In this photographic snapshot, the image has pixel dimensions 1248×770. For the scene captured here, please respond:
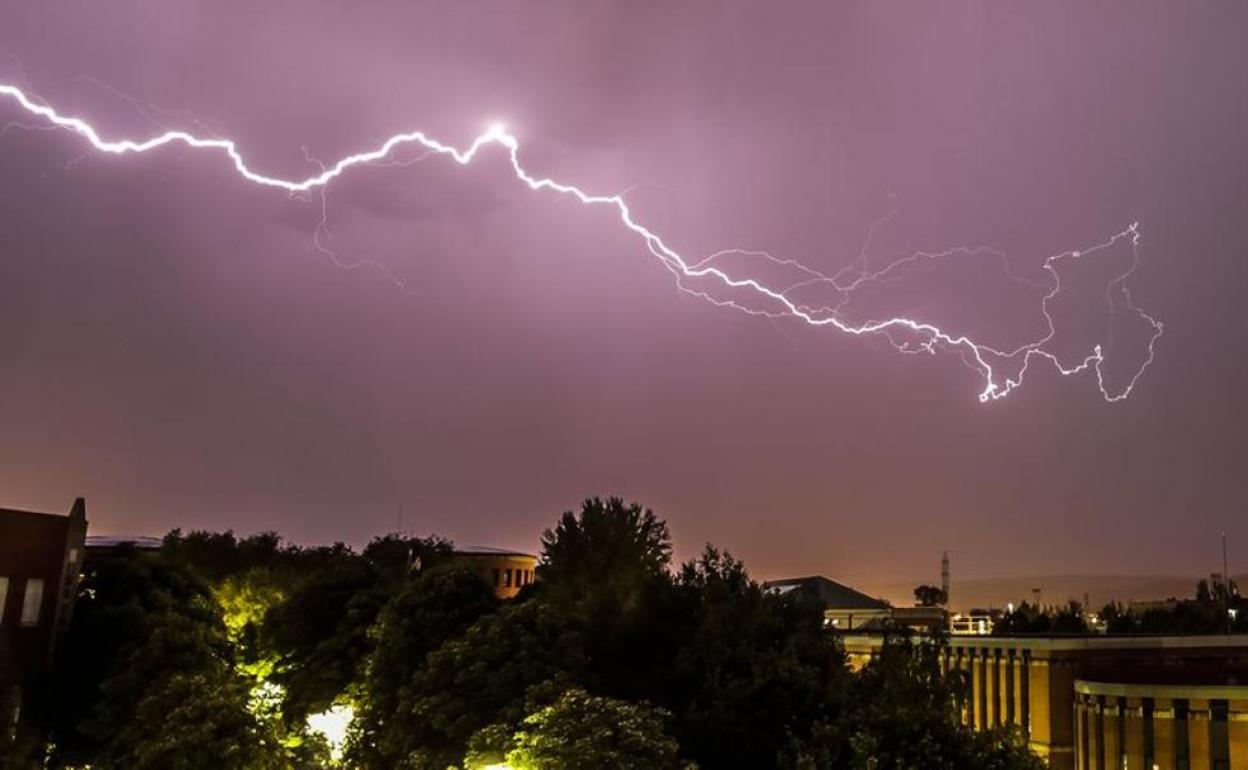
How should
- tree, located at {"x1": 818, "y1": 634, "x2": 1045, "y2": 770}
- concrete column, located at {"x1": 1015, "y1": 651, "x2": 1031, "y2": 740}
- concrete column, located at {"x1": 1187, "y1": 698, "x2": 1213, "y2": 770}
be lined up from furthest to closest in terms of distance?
1. concrete column, located at {"x1": 1015, "y1": 651, "x2": 1031, "y2": 740}
2. concrete column, located at {"x1": 1187, "y1": 698, "x2": 1213, "y2": 770}
3. tree, located at {"x1": 818, "y1": 634, "x2": 1045, "y2": 770}

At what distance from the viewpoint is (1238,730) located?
22.5 metres

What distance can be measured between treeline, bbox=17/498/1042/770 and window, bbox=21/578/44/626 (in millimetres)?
1186

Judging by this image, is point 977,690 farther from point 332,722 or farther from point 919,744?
point 919,744

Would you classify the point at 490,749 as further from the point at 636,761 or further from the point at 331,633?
the point at 331,633

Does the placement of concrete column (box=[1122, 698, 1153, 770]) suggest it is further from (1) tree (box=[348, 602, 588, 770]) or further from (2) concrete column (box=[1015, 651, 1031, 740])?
(1) tree (box=[348, 602, 588, 770])

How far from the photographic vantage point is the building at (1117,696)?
75.3 ft

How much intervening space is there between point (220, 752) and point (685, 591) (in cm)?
919

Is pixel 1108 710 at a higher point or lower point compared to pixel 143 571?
lower

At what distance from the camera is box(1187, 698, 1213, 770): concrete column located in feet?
75.3

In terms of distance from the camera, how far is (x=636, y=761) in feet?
45.8

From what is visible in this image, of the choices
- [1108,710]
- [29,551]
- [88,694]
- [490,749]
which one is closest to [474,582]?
[490,749]

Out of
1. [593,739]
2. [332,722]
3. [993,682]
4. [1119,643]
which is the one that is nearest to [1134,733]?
[1119,643]

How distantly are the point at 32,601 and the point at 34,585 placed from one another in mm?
422

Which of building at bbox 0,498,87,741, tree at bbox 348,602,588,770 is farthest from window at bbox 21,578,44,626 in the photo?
tree at bbox 348,602,588,770
